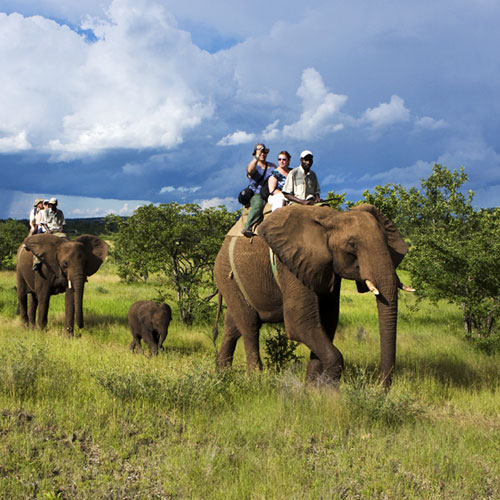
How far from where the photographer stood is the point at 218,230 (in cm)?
1644

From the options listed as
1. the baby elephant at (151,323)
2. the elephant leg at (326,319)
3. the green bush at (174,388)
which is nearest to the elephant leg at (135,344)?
the baby elephant at (151,323)

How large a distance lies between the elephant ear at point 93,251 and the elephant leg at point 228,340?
19.9ft

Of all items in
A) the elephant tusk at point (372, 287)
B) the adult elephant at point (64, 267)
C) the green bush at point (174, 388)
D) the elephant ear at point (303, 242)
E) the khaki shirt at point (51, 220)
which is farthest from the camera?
the khaki shirt at point (51, 220)

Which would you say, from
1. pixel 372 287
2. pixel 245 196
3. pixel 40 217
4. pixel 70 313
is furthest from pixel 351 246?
pixel 40 217

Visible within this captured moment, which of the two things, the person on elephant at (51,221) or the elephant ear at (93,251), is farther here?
the person on elephant at (51,221)

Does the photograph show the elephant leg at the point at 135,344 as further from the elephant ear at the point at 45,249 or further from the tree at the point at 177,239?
the tree at the point at 177,239

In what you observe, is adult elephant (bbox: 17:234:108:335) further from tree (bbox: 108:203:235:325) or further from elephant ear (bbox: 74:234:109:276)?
tree (bbox: 108:203:235:325)

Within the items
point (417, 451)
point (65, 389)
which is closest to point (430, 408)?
point (417, 451)

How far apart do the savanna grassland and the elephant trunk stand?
1.11ft

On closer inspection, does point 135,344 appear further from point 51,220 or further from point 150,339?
point 51,220

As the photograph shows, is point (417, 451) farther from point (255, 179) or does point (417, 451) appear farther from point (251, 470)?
point (255, 179)

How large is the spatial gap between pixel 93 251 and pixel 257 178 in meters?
7.46

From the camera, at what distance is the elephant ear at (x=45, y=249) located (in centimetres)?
1314

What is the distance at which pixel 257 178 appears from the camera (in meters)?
8.21
